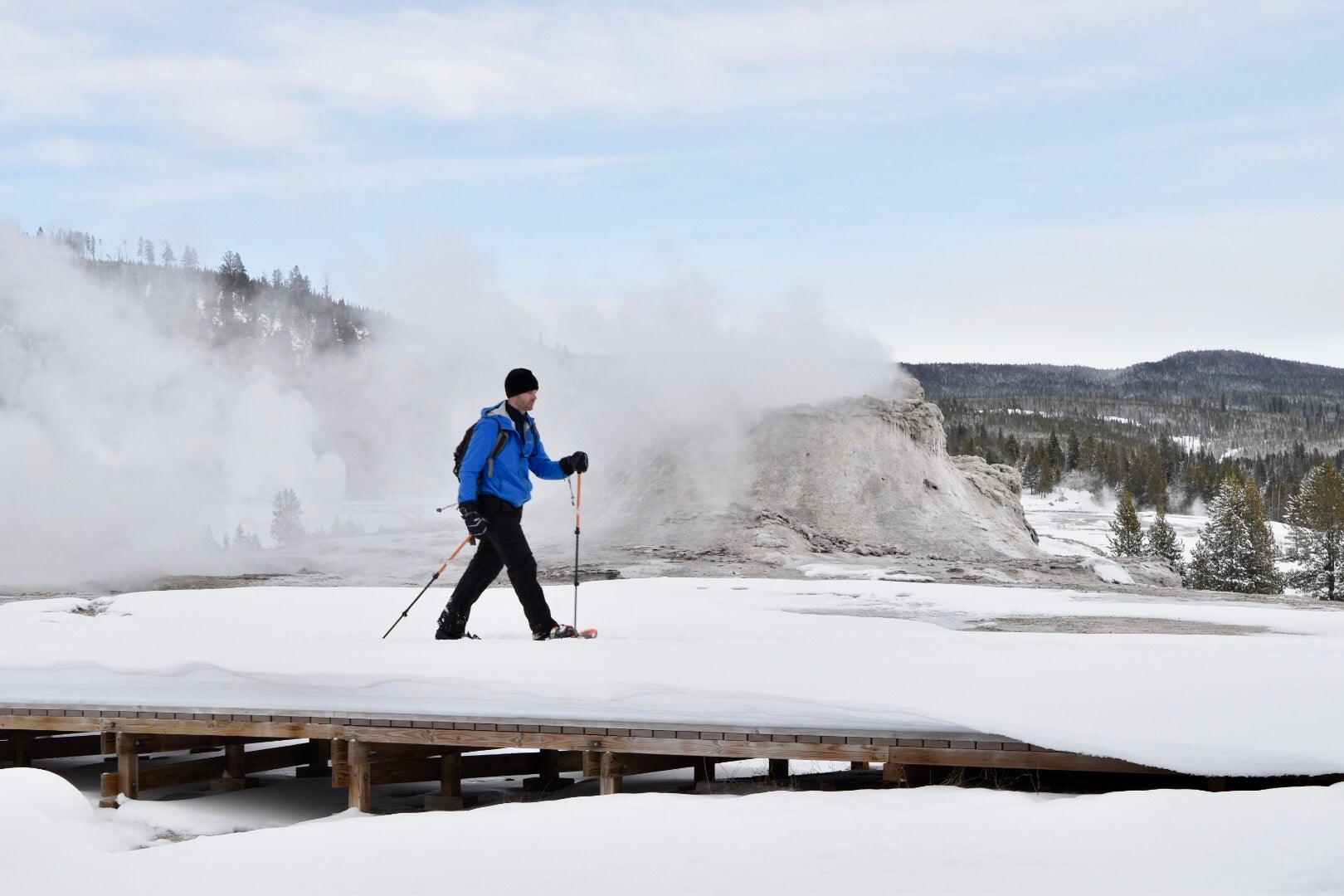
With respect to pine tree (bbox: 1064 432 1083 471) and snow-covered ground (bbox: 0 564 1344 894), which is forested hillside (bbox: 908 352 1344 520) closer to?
pine tree (bbox: 1064 432 1083 471)

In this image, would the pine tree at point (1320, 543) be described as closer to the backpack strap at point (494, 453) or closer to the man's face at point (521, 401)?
the man's face at point (521, 401)

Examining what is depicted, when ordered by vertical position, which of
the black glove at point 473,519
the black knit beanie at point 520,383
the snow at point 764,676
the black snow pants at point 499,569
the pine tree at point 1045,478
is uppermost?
the pine tree at point 1045,478

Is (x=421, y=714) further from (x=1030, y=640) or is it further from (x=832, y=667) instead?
(x=1030, y=640)

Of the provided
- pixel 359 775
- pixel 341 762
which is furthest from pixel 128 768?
pixel 359 775

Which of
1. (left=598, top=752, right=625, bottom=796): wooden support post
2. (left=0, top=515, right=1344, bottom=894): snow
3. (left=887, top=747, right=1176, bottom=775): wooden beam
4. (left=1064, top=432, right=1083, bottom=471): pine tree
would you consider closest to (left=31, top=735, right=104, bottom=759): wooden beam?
(left=0, top=515, right=1344, bottom=894): snow

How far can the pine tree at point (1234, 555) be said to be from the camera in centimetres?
4450

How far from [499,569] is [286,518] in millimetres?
39331

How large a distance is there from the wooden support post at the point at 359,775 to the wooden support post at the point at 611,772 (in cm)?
142

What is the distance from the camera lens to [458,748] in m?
7.96

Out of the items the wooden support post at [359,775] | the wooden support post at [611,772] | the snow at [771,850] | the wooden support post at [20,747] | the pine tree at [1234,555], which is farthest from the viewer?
the pine tree at [1234,555]

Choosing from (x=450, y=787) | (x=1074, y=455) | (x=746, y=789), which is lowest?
(x=450, y=787)

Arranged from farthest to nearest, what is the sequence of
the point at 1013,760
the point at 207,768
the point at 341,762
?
the point at 207,768
the point at 341,762
the point at 1013,760

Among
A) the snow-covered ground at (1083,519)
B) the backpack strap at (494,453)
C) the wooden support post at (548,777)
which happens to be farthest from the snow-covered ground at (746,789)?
the snow-covered ground at (1083,519)

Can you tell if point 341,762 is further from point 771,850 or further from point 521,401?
point 771,850
